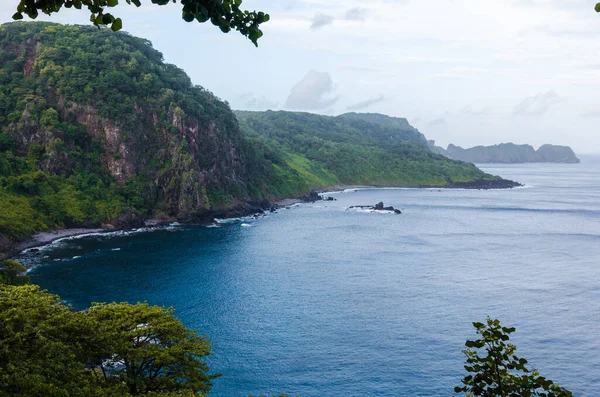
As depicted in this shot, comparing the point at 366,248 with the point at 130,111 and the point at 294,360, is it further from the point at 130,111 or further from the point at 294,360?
the point at 130,111

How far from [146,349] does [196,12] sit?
2518 cm

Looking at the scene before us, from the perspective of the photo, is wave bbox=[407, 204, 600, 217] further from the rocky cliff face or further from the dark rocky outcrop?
the rocky cliff face

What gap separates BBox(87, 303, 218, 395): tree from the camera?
→ 26.7 m

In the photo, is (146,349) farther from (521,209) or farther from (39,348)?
(521,209)

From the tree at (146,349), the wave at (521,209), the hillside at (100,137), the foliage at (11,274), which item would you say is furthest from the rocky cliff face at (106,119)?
the tree at (146,349)

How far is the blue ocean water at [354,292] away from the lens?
153 ft

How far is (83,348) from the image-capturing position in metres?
25.7

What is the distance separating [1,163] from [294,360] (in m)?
91.2

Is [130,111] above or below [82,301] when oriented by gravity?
above

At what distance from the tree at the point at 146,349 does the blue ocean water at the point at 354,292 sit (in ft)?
46.9

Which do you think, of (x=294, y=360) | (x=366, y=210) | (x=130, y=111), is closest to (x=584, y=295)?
(x=294, y=360)

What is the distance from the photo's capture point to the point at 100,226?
111125mm

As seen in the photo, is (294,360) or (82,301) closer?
(294,360)

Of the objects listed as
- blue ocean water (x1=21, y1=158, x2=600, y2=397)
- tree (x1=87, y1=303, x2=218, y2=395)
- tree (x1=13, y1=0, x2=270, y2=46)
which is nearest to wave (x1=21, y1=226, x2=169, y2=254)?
blue ocean water (x1=21, y1=158, x2=600, y2=397)
